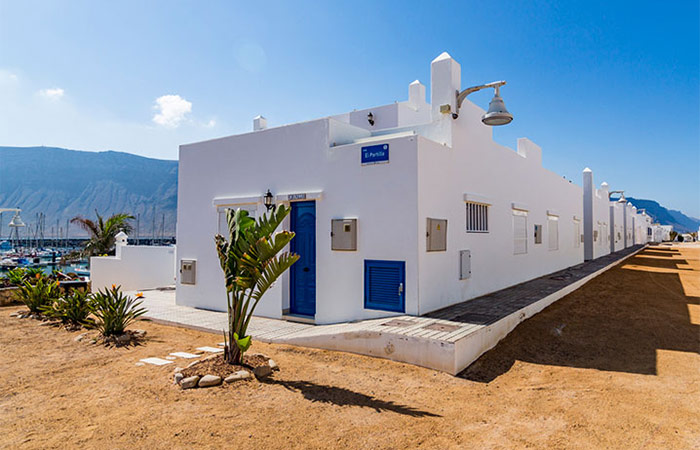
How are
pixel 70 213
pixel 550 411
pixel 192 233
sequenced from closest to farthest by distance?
pixel 550 411
pixel 192 233
pixel 70 213

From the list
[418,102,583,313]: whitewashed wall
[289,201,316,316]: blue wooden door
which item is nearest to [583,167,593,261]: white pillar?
[418,102,583,313]: whitewashed wall

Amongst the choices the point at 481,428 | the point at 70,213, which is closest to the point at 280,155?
the point at 481,428

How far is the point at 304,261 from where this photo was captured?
805cm

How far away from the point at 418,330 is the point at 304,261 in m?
3.02

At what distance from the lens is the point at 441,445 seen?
Answer: 11.3 feet

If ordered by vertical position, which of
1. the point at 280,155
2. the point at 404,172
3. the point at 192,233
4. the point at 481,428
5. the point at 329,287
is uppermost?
the point at 280,155

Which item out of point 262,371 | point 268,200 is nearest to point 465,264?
point 268,200

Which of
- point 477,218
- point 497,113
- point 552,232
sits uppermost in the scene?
point 497,113

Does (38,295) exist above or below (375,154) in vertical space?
below

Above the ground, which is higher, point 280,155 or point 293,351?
point 280,155

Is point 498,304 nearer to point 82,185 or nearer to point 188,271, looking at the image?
point 188,271

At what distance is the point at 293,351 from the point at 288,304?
2085mm

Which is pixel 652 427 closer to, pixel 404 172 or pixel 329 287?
pixel 404 172

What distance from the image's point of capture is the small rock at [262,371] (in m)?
5.01
